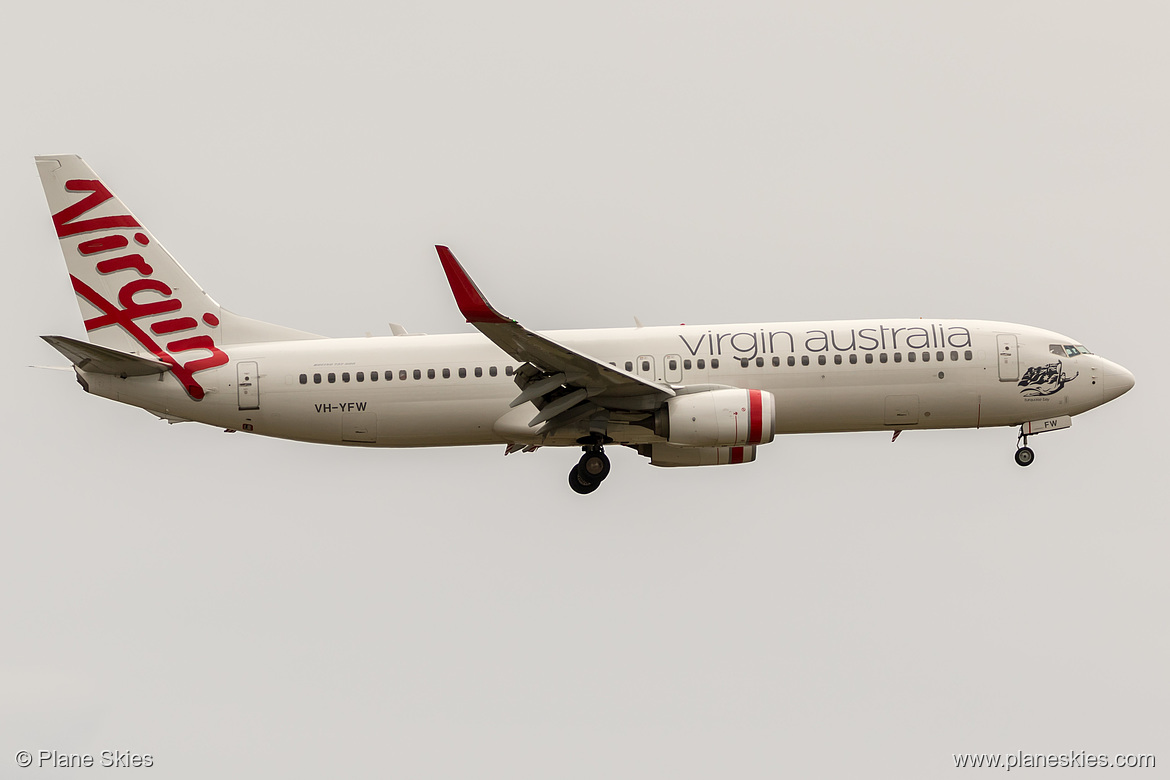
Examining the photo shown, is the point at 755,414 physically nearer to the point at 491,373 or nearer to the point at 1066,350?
the point at 491,373

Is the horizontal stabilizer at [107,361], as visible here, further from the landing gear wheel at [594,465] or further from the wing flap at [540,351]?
the landing gear wheel at [594,465]

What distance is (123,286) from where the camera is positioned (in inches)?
1538

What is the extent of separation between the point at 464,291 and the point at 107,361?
10284 millimetres

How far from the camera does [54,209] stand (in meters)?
39.1

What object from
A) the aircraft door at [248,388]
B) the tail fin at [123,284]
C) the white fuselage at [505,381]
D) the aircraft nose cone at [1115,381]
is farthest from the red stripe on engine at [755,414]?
the aircraft door at [248,388]

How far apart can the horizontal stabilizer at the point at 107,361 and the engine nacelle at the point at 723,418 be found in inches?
522

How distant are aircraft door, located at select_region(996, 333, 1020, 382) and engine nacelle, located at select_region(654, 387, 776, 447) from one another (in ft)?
22.6

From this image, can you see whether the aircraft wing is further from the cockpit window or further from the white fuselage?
the cockpit window

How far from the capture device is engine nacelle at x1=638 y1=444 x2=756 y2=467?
39.3 metres

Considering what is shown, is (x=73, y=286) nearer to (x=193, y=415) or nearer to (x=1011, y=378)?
(x=193, y=415)

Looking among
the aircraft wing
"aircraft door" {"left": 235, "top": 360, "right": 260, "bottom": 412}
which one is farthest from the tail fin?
the aircraft wing

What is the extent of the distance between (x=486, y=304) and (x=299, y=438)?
8.06 m

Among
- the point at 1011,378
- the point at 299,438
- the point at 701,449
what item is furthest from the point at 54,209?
the point at 1011,378

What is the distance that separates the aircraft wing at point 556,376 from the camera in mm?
33406
